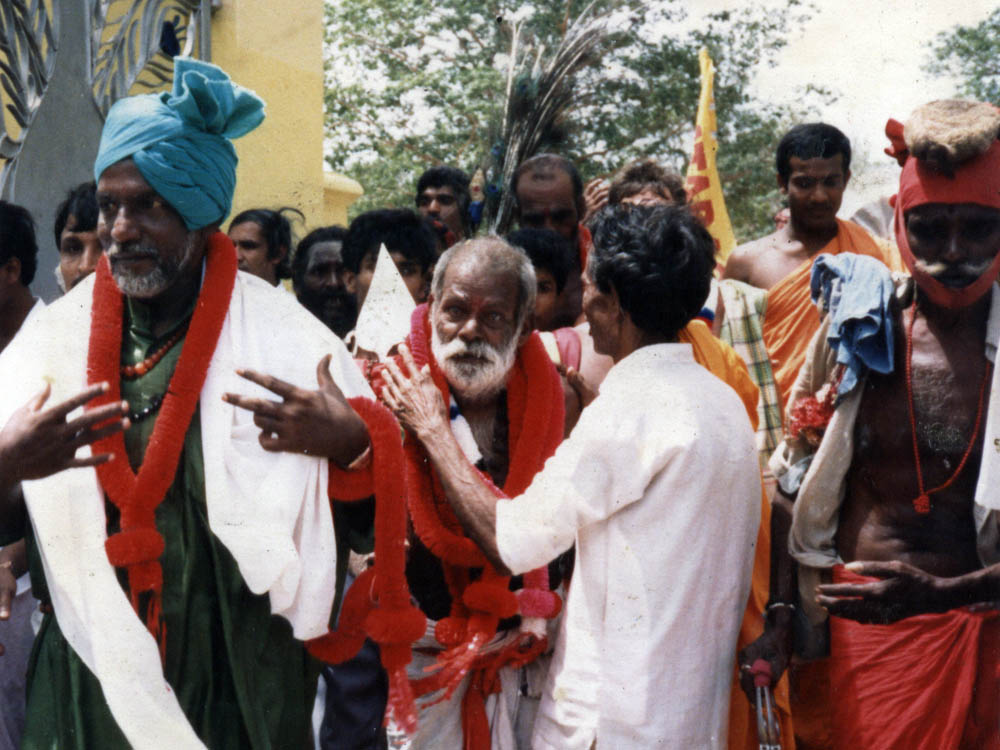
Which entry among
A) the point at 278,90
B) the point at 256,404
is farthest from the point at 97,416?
the point at 278,90

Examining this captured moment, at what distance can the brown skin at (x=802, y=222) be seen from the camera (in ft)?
18.4

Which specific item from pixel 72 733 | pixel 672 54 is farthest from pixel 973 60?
pixel 72 733

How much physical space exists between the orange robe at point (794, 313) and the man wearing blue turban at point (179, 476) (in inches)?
116

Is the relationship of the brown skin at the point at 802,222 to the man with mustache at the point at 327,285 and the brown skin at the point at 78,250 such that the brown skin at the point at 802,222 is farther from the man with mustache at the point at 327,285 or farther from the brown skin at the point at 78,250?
the brown skin at the point at 78,250

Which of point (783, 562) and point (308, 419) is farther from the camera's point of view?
point (783, 562)

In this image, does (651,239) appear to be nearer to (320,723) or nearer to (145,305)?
(145,305)

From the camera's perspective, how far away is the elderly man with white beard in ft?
11.0

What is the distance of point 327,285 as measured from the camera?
565 centimetres

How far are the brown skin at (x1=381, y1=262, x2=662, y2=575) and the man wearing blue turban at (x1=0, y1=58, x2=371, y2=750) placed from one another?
356 mm

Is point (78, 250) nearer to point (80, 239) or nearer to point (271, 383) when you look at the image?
point (80, 239)

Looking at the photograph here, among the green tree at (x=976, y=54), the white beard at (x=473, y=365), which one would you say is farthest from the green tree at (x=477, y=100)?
the white beard at (x=473, y=365)

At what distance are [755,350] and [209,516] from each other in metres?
3.00

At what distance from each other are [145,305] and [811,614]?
2.05 meters

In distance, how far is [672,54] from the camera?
1408cm
